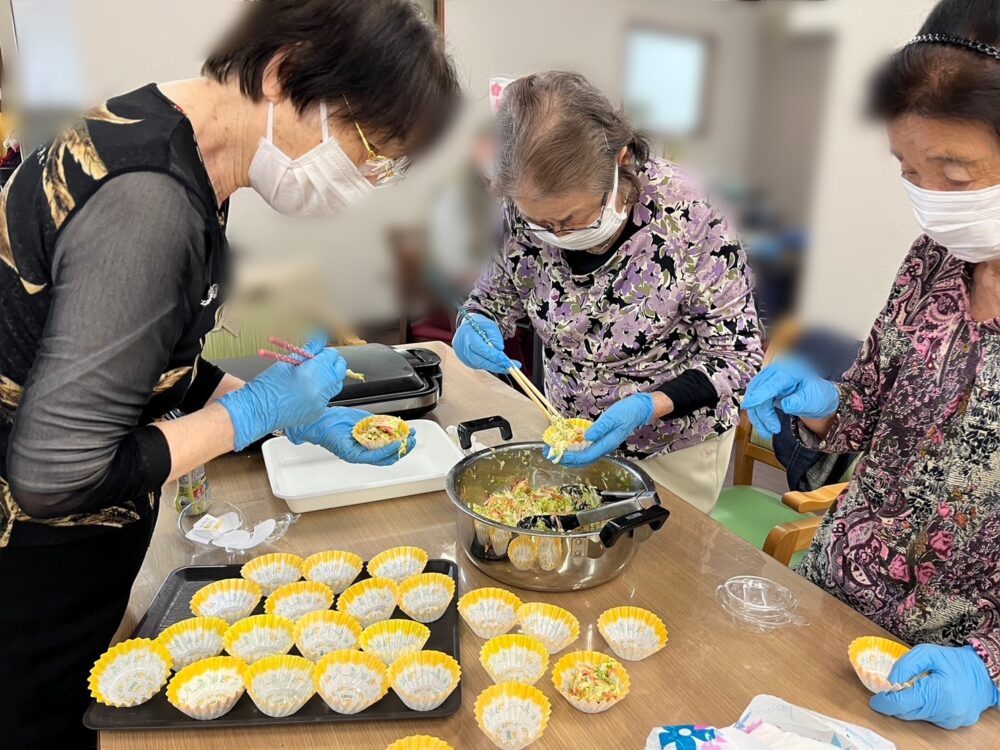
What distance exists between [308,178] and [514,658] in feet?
2.87

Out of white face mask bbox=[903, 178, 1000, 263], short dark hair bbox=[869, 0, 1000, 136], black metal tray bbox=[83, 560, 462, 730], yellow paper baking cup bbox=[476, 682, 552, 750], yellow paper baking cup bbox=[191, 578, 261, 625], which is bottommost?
yellow paper baking cup bbox=[191, 578, 261, 625]

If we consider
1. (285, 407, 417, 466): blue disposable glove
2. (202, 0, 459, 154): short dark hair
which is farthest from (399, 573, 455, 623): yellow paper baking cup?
(202, 0, 459, 154): short dark hair

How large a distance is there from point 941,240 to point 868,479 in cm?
51

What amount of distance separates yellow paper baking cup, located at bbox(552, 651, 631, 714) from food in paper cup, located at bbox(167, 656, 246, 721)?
0.49m

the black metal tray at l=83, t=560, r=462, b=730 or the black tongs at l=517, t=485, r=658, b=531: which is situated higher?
the black tongs at l=517, t=485, r=658, b=531

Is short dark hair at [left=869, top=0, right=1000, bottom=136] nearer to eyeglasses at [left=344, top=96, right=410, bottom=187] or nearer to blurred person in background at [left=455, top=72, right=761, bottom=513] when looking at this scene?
blurred person in background at [left=455, top=72, right=761, bottom=513]

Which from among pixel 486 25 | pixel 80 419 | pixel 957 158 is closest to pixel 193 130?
pixel 80 419

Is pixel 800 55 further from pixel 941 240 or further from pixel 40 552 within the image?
pixel 40 552

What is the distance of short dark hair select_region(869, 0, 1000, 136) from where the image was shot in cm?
99

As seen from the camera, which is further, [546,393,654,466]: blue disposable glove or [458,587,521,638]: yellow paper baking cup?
[546,393,654,466]: blue disposable glove

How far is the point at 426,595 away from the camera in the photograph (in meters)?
1.30

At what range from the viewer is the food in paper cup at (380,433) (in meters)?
1.68

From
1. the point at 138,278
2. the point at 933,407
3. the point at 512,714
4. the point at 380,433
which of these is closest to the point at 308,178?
the point at 138,278

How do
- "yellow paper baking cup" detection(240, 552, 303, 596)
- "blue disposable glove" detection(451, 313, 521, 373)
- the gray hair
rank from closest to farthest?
"yellow paper baking cup" detection(240, 552, 303, 596) → the gray hair → "blue disposable glove" detection(451, 313, 521, 373)
